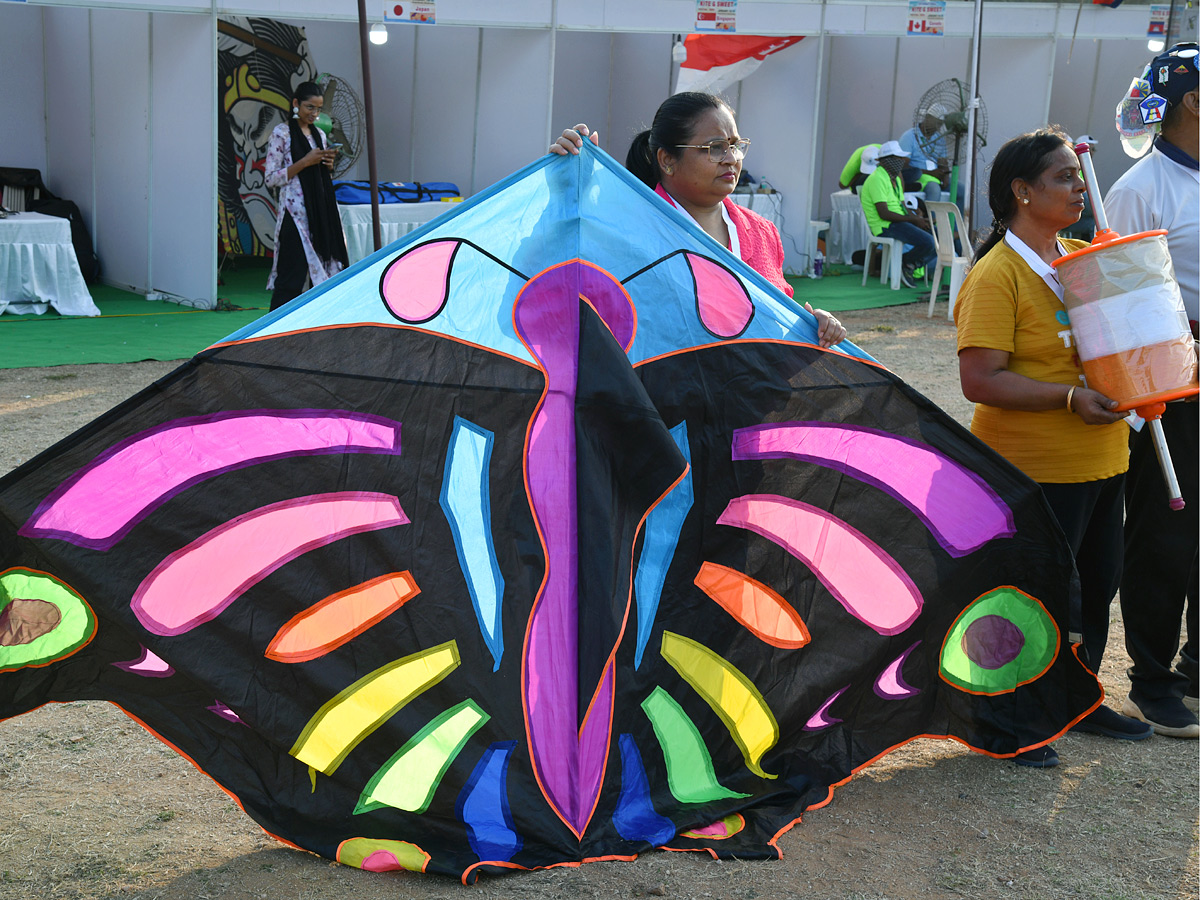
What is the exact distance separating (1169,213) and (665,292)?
1.34 meters

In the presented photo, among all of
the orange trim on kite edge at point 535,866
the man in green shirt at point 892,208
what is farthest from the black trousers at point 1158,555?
the man in green shirt at point 892,208

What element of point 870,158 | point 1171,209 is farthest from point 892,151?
point 1171,209

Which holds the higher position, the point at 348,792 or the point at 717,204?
the point at 717,204

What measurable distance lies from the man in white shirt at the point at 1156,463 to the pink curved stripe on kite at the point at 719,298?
3.57 ft

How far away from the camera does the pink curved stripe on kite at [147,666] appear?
6.67 feet

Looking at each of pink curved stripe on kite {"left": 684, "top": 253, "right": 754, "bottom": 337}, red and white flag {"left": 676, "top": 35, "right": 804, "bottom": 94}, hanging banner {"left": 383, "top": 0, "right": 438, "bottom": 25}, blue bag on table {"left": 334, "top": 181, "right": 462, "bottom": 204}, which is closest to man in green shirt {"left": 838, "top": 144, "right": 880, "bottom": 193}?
red and white flag {"left": 676, "top": 35, "right": 804, "bottom": 94}

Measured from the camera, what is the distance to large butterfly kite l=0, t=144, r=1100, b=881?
2.04m

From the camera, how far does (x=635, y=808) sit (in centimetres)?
215

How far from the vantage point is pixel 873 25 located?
10.5m

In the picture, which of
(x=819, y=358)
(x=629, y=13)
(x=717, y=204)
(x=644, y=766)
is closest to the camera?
(x=644, y=766)

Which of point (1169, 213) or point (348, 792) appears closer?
point (348, 792)

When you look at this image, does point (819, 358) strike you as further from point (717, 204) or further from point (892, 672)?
point (892, 672)

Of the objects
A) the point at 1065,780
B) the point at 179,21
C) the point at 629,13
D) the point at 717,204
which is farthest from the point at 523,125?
the point at 1065,780

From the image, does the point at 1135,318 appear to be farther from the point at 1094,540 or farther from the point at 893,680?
the point at 893,680
